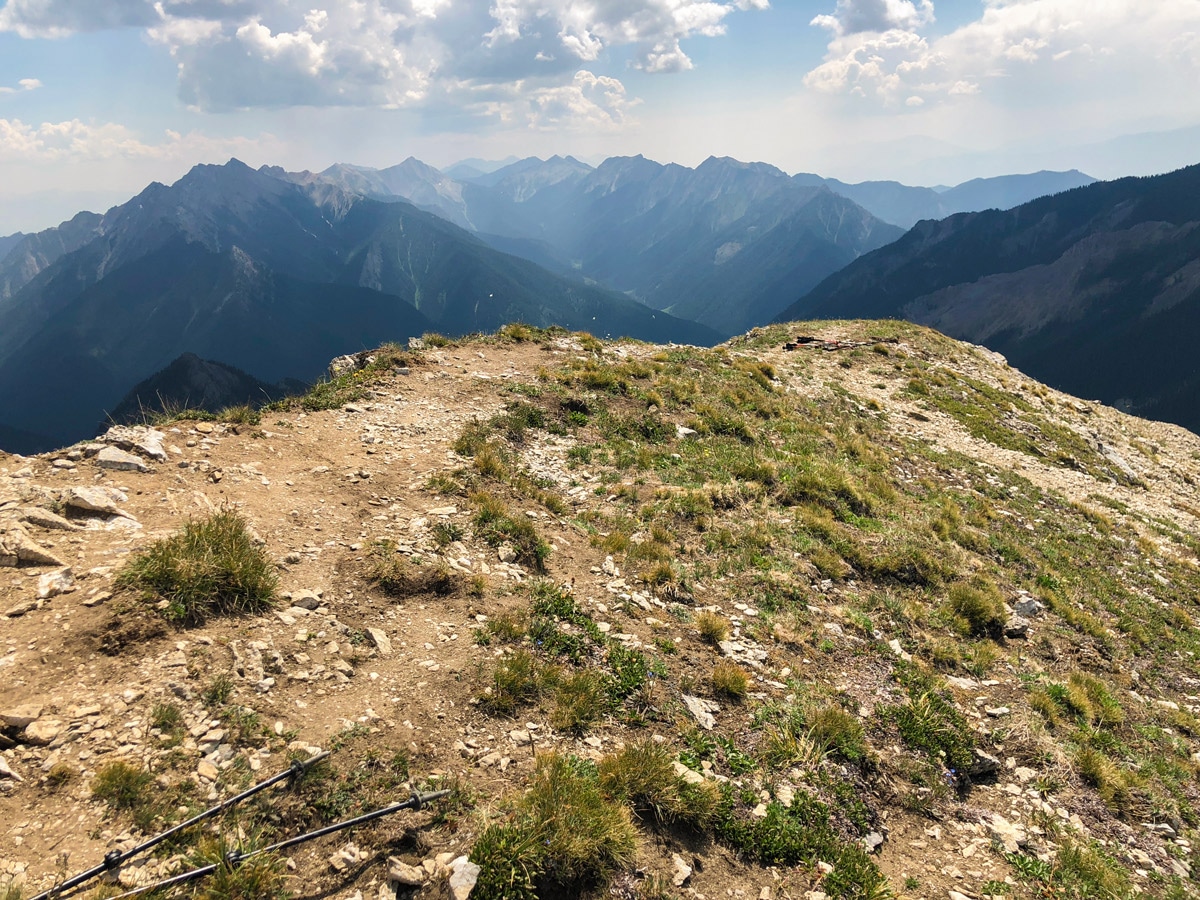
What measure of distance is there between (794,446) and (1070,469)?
55.5 ft

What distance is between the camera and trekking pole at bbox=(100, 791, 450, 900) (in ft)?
14.9

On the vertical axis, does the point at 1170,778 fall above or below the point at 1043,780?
below

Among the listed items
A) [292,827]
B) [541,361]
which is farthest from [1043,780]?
[541,361]

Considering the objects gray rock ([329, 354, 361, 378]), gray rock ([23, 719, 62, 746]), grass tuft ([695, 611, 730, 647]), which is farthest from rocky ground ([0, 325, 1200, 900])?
gray rock ([329, 354, 361, 378])

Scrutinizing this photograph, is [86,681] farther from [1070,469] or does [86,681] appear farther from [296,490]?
[1070,469]

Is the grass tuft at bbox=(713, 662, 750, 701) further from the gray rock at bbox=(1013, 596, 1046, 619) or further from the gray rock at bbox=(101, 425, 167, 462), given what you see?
the gray rock at bbox=(101, 425, 167, 462)

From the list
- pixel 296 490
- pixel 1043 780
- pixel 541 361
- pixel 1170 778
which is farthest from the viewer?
pixel 541 361

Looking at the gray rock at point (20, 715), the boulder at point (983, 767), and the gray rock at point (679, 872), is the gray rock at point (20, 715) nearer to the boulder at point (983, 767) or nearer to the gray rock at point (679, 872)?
the gray rock at point (679, 872)

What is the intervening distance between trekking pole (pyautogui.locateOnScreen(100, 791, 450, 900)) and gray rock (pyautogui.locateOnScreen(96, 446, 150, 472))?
26.8 feet

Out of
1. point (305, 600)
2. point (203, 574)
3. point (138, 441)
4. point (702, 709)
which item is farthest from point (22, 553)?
point (702, 709)

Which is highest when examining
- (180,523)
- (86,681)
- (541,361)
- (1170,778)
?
(541,361)

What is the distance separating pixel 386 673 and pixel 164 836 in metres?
2.77

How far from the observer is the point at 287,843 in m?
5.09

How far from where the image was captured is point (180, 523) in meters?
9.02
